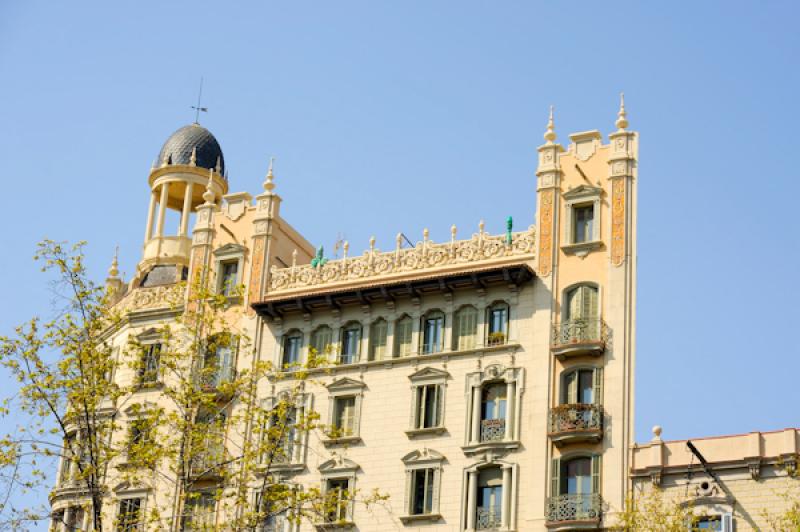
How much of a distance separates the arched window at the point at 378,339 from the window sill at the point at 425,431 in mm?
3735

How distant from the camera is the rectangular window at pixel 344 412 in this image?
60.4 meters

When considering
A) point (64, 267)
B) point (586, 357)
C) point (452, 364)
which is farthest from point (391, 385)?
point (64, 267)

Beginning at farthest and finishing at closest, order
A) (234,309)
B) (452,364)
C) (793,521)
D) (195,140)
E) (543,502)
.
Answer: (195,140) → (234,309) → (452,364) → (543,502) → (793,521)

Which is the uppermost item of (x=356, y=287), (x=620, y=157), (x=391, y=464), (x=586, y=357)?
(x=620, y=157)

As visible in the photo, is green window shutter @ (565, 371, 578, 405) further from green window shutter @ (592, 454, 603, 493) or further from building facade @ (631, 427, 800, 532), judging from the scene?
building facade @ (631, 427, 800, 532)

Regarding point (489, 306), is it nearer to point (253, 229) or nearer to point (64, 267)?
point (253, 229)

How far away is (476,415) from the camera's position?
58.0 metres

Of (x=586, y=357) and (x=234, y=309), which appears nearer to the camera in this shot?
(x=586, y=357)

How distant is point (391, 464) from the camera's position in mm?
58594

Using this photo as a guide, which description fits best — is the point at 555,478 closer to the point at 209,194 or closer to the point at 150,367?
the point at 150,367

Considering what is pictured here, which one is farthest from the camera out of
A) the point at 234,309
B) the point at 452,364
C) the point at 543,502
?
the point at 234,309

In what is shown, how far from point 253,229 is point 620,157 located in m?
16.6

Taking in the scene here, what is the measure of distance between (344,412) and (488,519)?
811 cm

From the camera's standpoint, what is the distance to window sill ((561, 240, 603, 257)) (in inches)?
2324
